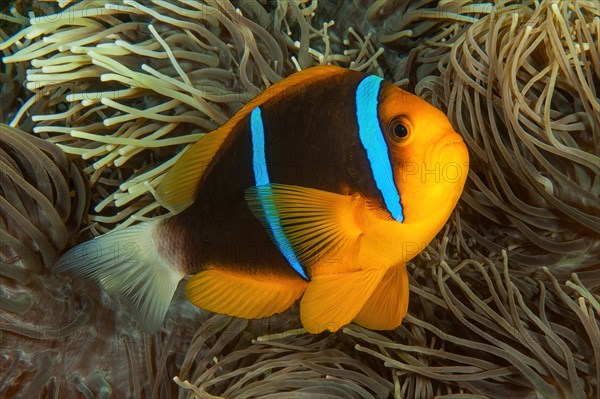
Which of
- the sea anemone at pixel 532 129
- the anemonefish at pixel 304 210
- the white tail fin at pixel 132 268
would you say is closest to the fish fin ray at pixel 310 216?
the anemonefish at pixel 304 210

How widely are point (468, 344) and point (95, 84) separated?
1.09 meters

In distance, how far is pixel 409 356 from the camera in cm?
107

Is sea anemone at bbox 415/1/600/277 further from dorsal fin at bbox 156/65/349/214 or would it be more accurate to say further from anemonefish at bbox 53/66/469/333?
dorsal fin at bbox 156/65/349/214

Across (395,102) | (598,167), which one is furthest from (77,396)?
(598,167)

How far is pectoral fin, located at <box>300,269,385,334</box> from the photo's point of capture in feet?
2.75

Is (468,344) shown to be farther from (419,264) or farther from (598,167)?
(598,167)

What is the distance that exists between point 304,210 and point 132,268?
37 centimetres

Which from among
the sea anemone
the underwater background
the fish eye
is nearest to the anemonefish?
the fish eye

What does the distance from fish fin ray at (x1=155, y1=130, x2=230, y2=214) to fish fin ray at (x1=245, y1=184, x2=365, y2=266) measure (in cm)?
16

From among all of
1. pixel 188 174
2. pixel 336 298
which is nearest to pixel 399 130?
pixel 336 298

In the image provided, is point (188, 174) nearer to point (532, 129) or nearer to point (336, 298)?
point (336, 298)

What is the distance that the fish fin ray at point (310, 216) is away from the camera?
75 centimetres

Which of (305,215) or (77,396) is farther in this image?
(77,396)

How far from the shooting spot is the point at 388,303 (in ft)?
3.02
